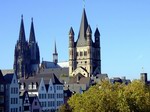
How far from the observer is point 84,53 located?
189m

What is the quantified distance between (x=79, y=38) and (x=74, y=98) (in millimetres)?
118352

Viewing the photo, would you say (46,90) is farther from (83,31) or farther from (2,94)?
(83,31)

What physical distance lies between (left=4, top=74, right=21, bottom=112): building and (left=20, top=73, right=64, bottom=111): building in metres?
9.68

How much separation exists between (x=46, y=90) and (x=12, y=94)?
14993mm

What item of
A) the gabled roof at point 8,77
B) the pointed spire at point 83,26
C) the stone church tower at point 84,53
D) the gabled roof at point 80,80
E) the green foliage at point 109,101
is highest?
the pointed spire at point 83,26

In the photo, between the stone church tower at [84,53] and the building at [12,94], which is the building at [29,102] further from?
the stone church tower at [84,53]

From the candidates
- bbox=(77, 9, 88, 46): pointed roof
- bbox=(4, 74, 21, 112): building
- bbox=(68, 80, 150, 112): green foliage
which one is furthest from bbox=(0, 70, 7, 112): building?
bbox=(77, 9, 88, 46): pointed roof

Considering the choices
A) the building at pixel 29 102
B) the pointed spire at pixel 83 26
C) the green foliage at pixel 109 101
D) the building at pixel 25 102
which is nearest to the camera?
the green foliage at pixel 109 101

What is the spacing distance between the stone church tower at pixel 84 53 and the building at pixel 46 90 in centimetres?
8298

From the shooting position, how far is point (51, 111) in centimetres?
9806

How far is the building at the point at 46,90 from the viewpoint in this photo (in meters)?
93.4

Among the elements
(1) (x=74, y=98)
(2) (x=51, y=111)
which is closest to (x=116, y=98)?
(1) (x=74, y=98)

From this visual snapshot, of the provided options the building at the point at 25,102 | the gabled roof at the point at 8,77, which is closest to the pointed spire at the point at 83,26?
the building at the point at 25,102

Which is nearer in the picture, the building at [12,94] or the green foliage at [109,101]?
the green foliage at [109,101]
